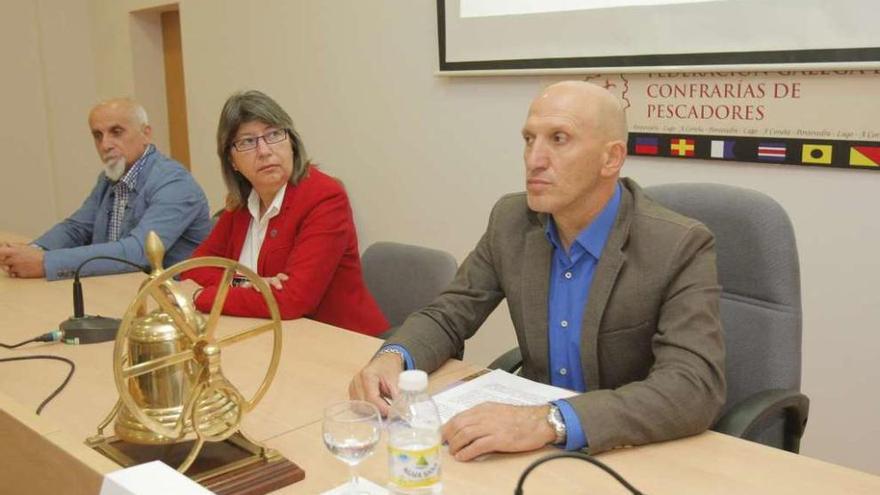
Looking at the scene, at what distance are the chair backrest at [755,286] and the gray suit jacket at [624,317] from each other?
0.42ft

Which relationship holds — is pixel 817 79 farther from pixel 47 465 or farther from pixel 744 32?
pixel 47 465

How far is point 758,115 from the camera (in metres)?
2.52

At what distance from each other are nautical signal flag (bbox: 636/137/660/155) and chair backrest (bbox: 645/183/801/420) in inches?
42.0

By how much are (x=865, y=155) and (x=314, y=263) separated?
164 cm

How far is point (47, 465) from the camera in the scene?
0.96 metres

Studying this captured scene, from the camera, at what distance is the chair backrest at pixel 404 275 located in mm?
2410

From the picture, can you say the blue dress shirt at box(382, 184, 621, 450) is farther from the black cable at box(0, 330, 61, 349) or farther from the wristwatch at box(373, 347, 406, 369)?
the black cable at box(0, 330, 61, 349)

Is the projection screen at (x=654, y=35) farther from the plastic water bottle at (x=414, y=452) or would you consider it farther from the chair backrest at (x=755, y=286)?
the plastic water bottle at (x=414, y=452)

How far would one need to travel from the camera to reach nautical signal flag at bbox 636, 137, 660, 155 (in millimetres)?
2783

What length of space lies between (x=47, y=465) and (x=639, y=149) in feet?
7.55

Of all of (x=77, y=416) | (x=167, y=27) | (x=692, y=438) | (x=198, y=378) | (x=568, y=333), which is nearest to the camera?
(x=198, y=378)

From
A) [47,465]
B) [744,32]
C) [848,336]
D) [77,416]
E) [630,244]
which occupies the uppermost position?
[744,32]

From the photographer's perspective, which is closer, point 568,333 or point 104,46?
point 568,333

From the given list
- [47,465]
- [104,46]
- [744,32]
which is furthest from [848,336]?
[104,46]
